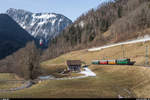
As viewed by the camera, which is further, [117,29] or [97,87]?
[117,29]

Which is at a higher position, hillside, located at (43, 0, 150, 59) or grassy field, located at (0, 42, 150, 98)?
hillside, located at (43, 0, 150, 59)

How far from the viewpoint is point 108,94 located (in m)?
27.1

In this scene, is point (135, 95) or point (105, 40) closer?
point (135, 95)

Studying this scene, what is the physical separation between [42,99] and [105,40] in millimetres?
130804

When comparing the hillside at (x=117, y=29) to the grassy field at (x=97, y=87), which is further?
the hillside at (x=117, y=29)

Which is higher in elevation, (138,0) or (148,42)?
(138,0)

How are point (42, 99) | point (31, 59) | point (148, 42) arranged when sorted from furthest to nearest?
point (148, 42)
point (31, 59)
point (42, 99)

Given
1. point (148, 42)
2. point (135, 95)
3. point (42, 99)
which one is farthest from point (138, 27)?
point (42, 99)

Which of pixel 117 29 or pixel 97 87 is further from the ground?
pixel 117 29

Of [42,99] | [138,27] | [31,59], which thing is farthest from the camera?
[138,27]

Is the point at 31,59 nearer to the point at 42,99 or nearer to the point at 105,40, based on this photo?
the point at 42,99

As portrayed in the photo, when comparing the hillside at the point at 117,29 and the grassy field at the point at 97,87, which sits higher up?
the hillside at the point at 117,29

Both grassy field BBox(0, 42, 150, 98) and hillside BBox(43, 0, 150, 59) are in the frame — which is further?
hillside BBox(43, 0, 150, 59)

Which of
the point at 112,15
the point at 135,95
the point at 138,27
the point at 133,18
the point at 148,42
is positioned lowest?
the point at 135,95
